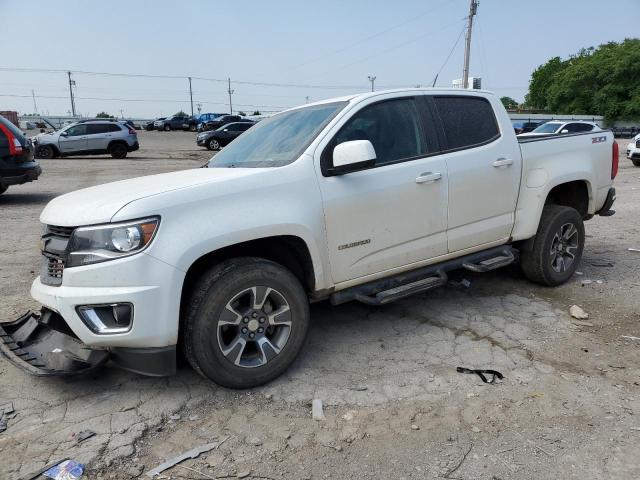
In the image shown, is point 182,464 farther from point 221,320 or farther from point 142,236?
point 142,236

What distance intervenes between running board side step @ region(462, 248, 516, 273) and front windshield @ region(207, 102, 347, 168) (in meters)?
1.71

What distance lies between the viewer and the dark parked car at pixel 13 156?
9.51 m

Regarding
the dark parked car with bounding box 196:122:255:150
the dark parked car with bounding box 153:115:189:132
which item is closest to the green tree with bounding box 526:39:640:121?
the dark parked car with bounding box 153:115:189:132

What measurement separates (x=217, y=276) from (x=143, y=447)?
3.29 ft

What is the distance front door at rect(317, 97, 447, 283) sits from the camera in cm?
347

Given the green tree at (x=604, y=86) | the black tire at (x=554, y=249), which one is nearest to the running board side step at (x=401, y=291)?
the black tire at (x=554, y=249)

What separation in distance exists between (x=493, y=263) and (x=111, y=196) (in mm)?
3084

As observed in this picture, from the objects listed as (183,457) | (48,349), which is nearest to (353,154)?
(183,457)

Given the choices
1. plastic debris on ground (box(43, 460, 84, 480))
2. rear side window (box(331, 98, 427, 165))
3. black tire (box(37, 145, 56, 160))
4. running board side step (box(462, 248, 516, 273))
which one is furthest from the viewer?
black tire (box(37, 145, 56, 160))

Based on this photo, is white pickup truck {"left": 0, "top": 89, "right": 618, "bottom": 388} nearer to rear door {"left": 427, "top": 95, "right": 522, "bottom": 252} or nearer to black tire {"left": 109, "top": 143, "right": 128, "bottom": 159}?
rear door {"left": 427, "top": 95, "right": 522, "bottom": 252}

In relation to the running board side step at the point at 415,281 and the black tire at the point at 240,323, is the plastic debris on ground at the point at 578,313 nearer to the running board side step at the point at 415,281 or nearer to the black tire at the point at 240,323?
the running board side step at the point at 415,281

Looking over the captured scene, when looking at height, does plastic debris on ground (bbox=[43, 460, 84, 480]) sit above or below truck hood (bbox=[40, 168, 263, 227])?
below

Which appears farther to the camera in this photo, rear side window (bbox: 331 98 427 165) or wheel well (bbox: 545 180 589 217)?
wheel well (bbox: 545 180 589 217)

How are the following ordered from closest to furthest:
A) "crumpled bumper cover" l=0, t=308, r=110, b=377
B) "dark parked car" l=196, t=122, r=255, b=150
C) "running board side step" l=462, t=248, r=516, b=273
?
"crumpled bumper cover" l=0, t=308, r=110, b=377
"running board side step" l=462, t=248, r=516, b=273
"dark parked car" l=196, t=122, r=255, b=150
